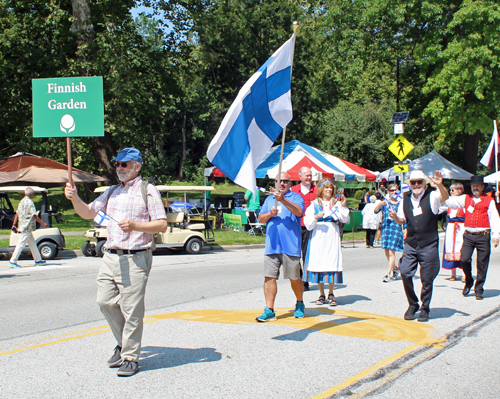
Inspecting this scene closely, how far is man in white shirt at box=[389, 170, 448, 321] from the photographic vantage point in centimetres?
723

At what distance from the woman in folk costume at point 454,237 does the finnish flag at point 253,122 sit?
16.0ft

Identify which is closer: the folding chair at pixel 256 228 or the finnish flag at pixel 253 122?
the finnish flag at pixel 253 122

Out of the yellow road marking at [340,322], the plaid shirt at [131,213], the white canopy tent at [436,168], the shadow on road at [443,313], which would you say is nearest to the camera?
the plaid shirt at [131,213]

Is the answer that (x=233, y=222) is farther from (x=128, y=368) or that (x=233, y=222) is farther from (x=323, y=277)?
(x=128, y=368)

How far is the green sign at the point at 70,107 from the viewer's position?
19.8 feet

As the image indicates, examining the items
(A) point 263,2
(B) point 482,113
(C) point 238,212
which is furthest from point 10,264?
(A) point 263,2

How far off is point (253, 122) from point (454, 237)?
5333 mm

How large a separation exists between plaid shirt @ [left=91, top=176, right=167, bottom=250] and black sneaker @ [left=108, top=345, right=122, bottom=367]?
950 millimetres

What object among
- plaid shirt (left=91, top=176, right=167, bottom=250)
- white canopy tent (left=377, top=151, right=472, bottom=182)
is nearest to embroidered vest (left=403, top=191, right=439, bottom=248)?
plaid shirt (left=91, top=176, right=167, bottom=250)

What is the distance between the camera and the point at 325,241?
805 cm

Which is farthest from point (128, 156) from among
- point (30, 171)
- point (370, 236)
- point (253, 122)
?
point (30, 171)

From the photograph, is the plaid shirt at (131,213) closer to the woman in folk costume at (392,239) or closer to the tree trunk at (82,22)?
the woman in folk costume at (392,239)

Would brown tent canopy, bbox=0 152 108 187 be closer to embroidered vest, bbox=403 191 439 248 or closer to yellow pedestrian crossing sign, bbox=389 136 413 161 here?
yellow pedestrian crossing sign, bbox=389 136 413 161

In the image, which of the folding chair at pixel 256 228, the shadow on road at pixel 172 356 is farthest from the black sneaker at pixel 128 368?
the folding chair at pixel 256 228
